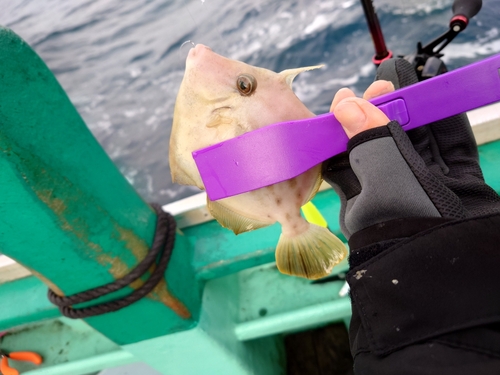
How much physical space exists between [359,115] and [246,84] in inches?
18.4

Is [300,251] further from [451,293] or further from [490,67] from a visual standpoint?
[490,67]

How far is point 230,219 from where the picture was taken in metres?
1.43

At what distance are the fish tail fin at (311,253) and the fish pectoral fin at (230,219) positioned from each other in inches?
6.2

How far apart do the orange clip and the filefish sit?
203 cm

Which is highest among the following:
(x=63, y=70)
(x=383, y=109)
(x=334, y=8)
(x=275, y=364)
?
(x=383, y=109)

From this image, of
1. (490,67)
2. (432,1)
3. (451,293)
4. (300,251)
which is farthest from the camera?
(432,1)

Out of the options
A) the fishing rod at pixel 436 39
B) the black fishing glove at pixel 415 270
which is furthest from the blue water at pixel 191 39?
the black fishing glove at pixel 415 270

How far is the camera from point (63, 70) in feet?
32.9

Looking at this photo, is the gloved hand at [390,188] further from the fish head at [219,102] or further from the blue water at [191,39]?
the blue water at [191,39]

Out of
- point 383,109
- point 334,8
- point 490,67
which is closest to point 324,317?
point 383,109

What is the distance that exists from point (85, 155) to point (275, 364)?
201cm

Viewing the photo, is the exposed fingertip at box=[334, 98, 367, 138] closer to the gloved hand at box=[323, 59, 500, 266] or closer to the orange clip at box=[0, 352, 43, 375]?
the gloved hand at box=[323, 59, 500, 266]

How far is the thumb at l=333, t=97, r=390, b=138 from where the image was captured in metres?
1.00

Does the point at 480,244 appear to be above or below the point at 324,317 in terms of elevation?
above
